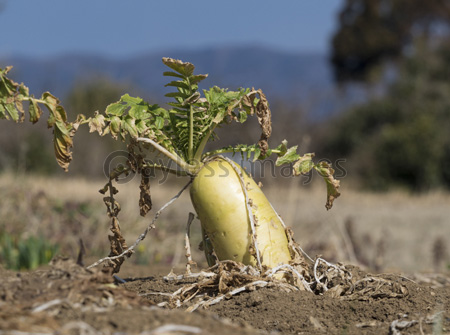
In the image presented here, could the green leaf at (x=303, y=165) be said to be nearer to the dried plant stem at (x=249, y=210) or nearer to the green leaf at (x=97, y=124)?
the dried plant stem at (x=249, y=210)

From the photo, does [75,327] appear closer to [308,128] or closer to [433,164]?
[433,164]

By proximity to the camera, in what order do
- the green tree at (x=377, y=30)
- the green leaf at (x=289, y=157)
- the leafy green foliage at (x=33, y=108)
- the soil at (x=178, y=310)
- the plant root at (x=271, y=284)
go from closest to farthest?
1. the soil at (x=178, y=310)
2. the leafy green foliage at (x=33, y=108)
3. the plant root at (x=271, y=284)
4. the green leaf at (x=289, y=157)
5. the green tree at (x=377, y=30)

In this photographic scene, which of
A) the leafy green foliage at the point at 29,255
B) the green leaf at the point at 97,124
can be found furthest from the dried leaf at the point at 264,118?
the leafy green foliage at the point at 29,255

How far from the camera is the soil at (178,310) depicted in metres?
1.56

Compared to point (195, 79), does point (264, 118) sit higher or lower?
lower

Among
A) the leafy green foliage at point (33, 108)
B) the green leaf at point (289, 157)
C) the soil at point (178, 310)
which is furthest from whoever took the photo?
the green leaf at point (289, 157)

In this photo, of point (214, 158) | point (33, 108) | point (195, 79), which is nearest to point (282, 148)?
point (214, 158)

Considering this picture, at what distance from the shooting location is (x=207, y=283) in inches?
96.8

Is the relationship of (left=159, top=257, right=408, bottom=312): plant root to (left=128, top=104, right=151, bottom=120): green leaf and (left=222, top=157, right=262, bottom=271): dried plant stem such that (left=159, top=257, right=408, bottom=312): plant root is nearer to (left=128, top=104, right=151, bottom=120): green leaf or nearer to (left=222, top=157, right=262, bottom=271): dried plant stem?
(left=222, top=157, right=262, bottom=271): dried plant stem

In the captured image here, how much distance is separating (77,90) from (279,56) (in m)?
159

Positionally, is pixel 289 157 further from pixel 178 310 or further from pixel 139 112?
pixel 178 310

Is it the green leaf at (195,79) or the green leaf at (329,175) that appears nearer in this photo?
the green leaf at (195,79)

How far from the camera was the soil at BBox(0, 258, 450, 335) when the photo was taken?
61.3 inches

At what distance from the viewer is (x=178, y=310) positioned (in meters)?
2.05
